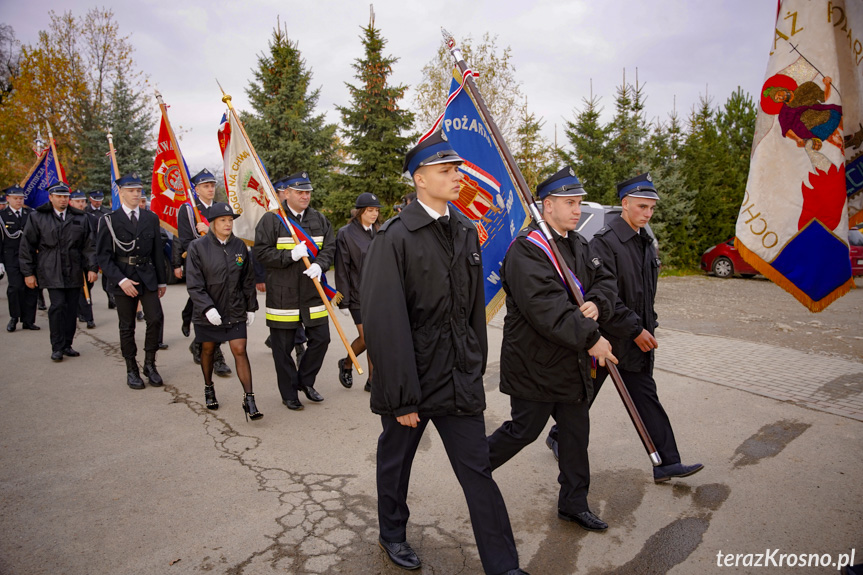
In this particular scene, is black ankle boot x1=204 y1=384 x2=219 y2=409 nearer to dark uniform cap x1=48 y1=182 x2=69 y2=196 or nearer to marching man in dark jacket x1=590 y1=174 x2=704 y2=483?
marching man in dark jacket x1=590 y1=174 x2=704 y2=483

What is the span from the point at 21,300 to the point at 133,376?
4.88 metres

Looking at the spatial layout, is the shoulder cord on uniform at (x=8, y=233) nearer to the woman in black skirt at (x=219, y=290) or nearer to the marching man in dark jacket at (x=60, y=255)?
the marching man in dark jacket at (x=60, y=255)

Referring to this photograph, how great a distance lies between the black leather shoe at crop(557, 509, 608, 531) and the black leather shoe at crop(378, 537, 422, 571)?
100cm

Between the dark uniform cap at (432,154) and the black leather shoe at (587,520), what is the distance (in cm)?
220

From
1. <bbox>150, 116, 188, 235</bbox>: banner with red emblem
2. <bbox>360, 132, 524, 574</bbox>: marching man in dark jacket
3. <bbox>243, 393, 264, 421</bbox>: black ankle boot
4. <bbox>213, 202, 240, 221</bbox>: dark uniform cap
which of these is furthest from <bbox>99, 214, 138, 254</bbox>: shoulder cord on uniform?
<bbox>360, 132, 524, 574</bbox>: marching man in dark jacket

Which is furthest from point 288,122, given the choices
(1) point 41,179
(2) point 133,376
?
(2) point 133,376

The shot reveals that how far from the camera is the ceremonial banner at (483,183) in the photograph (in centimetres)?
427

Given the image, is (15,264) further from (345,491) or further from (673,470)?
(673,470)

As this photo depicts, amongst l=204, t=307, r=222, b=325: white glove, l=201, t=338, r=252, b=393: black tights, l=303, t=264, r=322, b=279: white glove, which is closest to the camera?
l=204, t=307, r=222, b=325: white glove

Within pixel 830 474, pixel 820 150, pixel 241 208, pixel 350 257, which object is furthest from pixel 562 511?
pixel 241 208

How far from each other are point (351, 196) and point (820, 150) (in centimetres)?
1815

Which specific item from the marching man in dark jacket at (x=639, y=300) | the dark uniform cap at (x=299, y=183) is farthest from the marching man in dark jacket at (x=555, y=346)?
the dark uniform cap at (x=299, y=183)

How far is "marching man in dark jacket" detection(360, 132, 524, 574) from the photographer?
2777 millimetres

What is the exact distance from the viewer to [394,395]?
9.07ft
